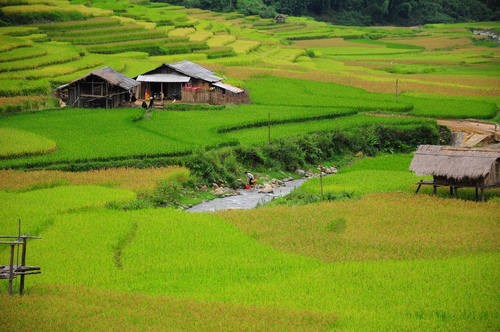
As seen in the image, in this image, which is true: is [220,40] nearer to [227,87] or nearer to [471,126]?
[227,87]

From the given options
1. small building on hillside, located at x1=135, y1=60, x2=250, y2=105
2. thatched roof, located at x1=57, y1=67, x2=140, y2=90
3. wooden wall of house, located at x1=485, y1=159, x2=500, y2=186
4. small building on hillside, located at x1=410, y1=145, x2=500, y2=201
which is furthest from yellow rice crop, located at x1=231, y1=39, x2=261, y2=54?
wooden wall of house, located at x1=485, y1=159, x2=500, y2=186

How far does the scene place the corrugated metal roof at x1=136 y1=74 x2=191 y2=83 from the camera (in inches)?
1275

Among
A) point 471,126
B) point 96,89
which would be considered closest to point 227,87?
point 96,89

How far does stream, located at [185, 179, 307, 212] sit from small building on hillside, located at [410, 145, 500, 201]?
16.1 feet

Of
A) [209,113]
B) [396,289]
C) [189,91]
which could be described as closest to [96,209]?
[396,289]

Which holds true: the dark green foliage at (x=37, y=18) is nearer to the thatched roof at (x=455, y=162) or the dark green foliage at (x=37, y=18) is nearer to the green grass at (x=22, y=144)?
the green grass at (x=22, y=144)

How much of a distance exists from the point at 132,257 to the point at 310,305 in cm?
447

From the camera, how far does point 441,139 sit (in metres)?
28.8

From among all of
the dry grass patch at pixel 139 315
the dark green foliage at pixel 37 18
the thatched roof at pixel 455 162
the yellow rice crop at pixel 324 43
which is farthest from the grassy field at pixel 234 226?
the yellow rice crop at pixel 324 43

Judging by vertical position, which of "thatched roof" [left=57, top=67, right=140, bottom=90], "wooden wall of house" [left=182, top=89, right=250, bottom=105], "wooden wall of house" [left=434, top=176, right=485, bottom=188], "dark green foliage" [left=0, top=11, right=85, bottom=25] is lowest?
"wooden wall of house" [left=434, top=176, right=485, bottom=188]

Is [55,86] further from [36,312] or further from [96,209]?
[36,312]

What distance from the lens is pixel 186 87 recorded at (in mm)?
32656

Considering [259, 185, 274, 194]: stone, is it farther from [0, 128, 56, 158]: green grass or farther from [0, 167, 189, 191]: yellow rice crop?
[0, 128, 56, 158]: green grass

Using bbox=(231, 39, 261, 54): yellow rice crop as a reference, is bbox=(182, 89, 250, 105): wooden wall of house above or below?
below
